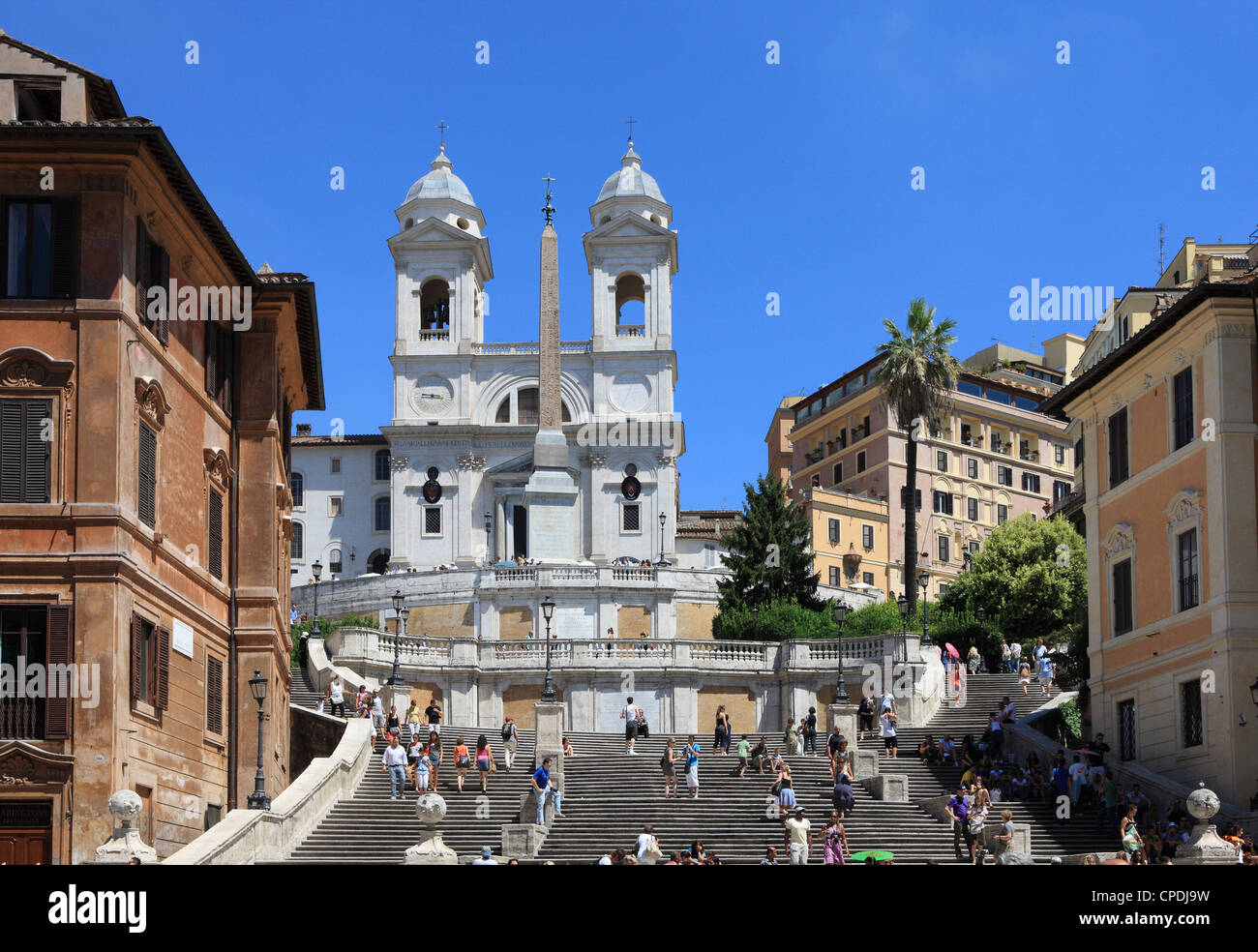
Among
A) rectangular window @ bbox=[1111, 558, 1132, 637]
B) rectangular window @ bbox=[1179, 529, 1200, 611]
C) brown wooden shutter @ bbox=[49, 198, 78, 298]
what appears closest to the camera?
brown wooden shutter @ bbox=[49, 198, 78, 298]

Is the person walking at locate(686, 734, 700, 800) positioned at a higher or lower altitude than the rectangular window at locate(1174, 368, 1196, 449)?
lower

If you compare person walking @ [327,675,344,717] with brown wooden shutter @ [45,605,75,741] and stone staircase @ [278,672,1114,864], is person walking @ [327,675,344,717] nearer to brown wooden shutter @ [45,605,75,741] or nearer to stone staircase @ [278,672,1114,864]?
stone staircase @ [278,672,1114,864]

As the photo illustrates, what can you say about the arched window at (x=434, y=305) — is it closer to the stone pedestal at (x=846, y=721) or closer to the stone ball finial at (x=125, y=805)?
the stone pedestal at (x=846, y=721)

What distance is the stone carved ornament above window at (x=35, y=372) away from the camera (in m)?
27.4

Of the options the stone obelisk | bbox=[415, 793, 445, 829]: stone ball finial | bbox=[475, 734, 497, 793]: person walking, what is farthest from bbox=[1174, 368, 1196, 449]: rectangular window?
the stone obelisk

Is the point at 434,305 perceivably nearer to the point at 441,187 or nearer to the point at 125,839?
the point at 441,187

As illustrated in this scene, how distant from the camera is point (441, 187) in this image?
343 ft

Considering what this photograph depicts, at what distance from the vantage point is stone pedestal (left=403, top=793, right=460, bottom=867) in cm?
2784

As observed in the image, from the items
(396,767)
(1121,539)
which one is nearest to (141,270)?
(396,767)

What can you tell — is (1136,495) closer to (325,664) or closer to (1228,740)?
(1228,740)

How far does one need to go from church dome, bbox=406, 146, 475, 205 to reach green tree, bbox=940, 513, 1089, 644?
4307cm

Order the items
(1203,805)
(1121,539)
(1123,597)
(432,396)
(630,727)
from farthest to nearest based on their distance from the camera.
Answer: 1. (432,396)
2. (630,727)
3. (1123,597)
4. (1121,539)
5. (1203,805)

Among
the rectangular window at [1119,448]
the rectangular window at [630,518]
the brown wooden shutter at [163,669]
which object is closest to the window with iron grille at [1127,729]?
the rectangular window at [1119,448]

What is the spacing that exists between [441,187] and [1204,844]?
270 feet
